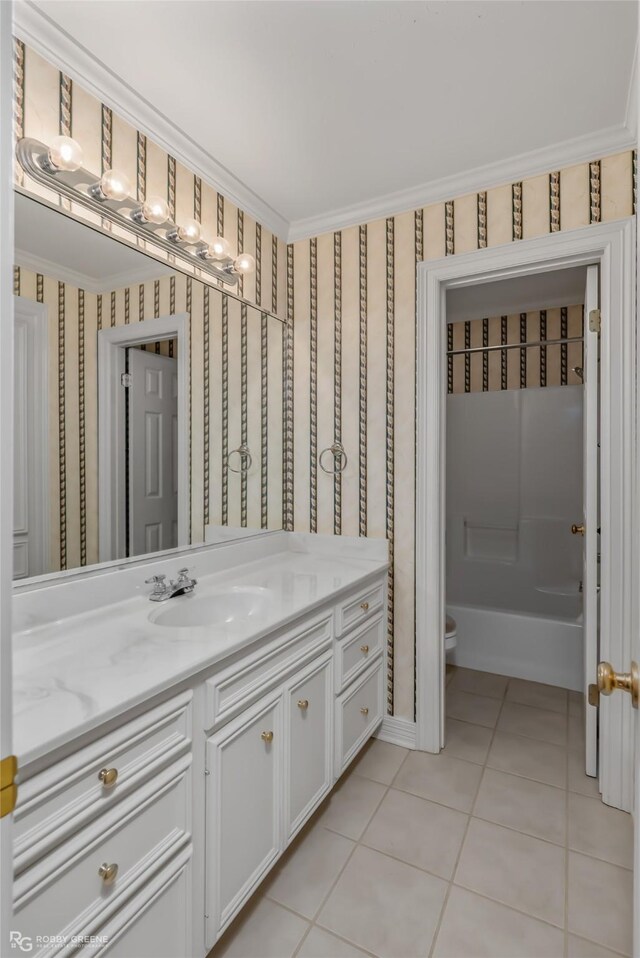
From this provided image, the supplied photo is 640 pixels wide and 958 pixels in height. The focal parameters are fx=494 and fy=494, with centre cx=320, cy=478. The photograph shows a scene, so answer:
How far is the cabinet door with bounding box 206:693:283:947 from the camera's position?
1.19 meters

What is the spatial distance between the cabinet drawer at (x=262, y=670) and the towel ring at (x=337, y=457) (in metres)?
0.83

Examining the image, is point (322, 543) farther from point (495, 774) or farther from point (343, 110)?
point (343, 110)

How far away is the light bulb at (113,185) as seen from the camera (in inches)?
59.0

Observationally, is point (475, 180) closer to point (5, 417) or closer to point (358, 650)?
point (358, 650)

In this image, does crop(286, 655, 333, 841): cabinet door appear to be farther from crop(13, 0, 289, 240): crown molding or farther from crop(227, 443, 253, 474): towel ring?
crop(13, 0, 289, 240): crown molding

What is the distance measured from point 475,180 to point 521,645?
2.41 metres

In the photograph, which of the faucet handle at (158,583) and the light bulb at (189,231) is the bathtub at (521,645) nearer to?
the faucet handle at (158,583)

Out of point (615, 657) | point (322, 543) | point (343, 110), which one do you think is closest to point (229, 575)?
point (322, 543)

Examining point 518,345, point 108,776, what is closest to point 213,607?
point 108,776

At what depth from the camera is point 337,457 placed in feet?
7.78

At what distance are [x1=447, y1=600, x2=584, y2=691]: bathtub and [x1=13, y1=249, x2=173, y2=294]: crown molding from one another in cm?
247

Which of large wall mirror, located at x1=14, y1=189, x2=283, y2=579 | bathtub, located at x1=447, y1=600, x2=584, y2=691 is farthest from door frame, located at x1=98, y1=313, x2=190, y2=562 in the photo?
bathtub, located at x1=447, y1=600, x2=584, y2=691

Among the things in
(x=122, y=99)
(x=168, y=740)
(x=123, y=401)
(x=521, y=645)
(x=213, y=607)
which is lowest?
(x=521, y=645)

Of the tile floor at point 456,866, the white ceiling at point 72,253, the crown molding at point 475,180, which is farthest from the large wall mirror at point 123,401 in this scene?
the tile floor at point 456,866
